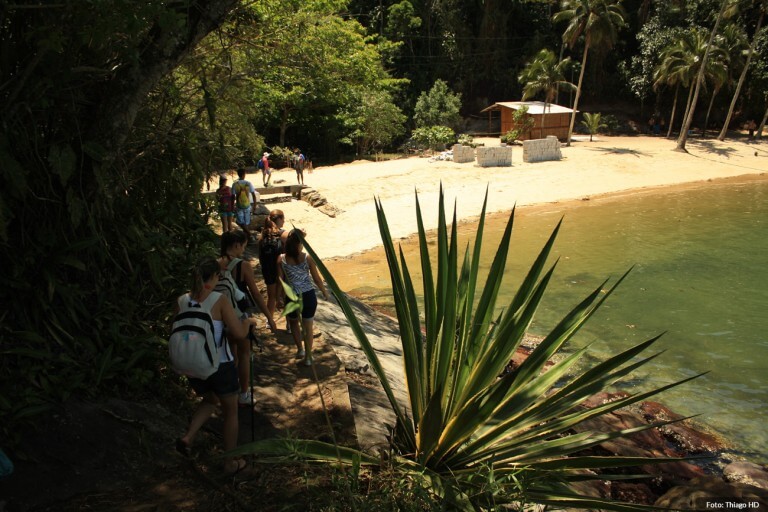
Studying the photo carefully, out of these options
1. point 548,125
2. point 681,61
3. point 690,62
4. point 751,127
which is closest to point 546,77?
point 548,125

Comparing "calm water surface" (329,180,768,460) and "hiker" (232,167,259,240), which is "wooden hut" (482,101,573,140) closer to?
"calm water surface" (329,180,768,460)

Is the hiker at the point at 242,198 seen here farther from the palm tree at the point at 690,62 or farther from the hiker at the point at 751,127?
the hiker at the point at 751,127

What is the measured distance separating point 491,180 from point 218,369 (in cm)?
1877

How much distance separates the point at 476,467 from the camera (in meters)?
3.06

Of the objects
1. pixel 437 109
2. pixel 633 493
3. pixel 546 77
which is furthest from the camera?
pixel 437 109

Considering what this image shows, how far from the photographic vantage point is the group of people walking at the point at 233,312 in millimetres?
3443

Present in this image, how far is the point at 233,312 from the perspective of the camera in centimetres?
356

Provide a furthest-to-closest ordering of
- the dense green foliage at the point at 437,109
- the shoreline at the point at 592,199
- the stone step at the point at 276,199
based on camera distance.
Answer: the dense green foliage at the point at 437,109 → the stone step at the point at 276,199 → the shoreline at the point at 592,199

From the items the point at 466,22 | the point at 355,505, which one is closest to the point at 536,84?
the point at 466,22

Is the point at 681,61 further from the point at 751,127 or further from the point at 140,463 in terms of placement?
the point at 140,463

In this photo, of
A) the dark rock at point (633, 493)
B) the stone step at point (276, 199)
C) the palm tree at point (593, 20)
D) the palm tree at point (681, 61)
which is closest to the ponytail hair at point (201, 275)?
the dark rock at point (633, 493)

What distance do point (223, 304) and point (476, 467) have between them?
5.71 ft

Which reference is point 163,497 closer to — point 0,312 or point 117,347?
point 117,347

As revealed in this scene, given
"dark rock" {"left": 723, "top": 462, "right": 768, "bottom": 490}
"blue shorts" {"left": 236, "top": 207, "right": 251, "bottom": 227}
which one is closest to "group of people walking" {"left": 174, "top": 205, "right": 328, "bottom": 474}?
"dark rock" {"left": 723, "top": 462, "right": 768, "bottom": 490}
